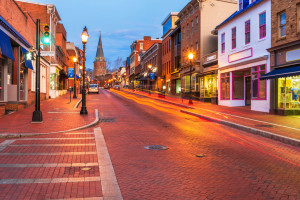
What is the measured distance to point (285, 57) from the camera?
18.4 metres

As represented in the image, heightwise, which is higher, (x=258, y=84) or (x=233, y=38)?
(x=233, y=38)

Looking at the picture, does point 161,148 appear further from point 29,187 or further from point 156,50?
point 156,50

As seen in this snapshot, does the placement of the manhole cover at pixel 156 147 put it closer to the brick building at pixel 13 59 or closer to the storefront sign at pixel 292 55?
the brick building at pixel 13 59

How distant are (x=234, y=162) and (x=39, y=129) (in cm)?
773

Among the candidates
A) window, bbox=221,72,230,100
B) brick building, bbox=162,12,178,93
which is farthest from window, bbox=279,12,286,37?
brick building, bbox=162,12,178,93

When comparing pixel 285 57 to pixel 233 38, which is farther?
pixel 233 38

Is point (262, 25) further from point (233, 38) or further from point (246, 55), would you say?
point (233, 38)

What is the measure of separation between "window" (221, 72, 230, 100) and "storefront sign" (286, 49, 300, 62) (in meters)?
9.53

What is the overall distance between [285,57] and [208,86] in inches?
604

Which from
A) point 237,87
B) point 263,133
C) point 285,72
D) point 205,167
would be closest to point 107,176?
point 205,167

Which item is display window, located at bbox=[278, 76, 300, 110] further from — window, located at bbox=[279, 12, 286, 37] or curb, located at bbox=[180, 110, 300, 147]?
curb, located at bbox=[180, 110, 300, 147]

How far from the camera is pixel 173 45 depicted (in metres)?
49.3

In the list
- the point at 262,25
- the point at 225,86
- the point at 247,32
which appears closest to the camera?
the point at 262,25

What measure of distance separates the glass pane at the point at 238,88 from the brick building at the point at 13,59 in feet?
56.7
